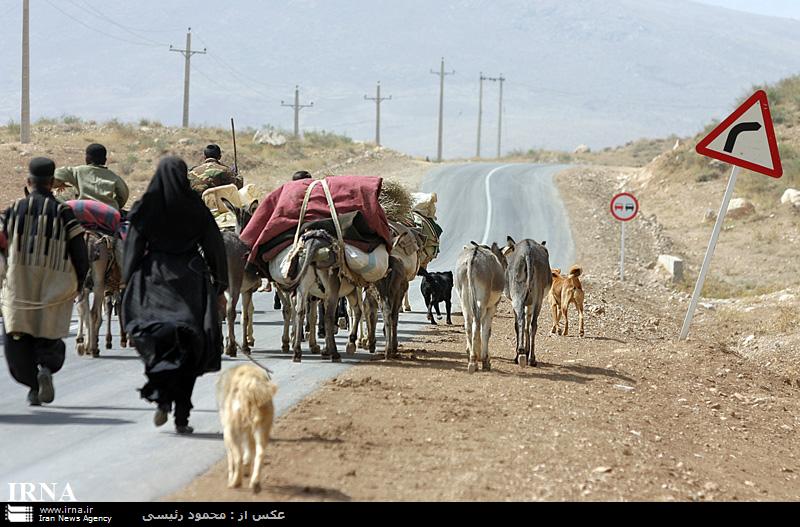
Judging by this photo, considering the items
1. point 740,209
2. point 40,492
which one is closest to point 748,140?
point 40,492

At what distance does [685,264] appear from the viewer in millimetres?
35781

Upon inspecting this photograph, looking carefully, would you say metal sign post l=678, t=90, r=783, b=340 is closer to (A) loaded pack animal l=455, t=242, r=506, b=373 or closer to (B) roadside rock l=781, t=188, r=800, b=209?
(A) loaded pack animal l=455, t=242, r=506, b=373

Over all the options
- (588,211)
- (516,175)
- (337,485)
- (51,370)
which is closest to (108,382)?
(51,370)

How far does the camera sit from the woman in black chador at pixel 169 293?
9859mm

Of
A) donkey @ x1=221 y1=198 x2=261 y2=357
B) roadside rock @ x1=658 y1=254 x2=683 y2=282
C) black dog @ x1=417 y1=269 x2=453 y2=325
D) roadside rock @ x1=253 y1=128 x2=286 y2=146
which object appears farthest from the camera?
roadside rock @ x1=253 y1=128 x2=286 y2=146

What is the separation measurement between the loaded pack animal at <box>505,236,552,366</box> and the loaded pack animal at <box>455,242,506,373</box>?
33.0 inches

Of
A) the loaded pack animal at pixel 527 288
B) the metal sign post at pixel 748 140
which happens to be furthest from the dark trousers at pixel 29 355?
the metal sign post at pixel 748 140

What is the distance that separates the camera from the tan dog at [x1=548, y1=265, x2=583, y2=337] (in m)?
20.5

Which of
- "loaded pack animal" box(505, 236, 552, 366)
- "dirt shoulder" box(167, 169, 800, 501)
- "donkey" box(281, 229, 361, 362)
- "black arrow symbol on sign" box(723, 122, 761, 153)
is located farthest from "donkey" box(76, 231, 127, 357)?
"black arrow symbol on sign" box(723, 122, 761, 153)

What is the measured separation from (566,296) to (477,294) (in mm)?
5775

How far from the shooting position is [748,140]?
17172 mm

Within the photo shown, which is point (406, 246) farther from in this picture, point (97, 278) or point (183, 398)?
point (183, 398)

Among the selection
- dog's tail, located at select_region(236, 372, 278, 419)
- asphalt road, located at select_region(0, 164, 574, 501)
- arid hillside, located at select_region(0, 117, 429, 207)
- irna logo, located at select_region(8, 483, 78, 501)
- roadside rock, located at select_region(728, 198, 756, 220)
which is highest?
arid hillside, located at select_region(0, 117, 429, 207)
